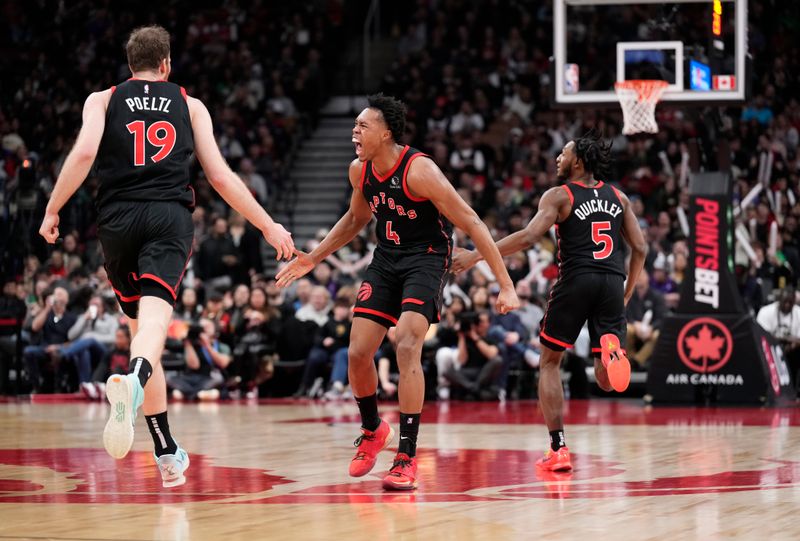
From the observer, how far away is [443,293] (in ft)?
30.4

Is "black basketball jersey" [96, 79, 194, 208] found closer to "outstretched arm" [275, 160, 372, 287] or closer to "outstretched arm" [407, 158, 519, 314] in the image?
"outstretched arm" [275, 160, 372, 287]

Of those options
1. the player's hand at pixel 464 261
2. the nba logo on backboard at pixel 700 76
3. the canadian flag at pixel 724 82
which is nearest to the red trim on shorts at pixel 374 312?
the player's hand at pixel 464 261

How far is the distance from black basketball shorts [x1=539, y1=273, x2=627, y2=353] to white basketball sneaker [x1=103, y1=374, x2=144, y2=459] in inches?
123

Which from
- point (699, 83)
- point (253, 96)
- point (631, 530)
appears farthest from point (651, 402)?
point (253, 96)

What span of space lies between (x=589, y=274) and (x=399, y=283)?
1543mm

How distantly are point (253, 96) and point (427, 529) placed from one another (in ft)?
62.7

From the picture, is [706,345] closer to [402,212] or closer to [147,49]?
[402,212]

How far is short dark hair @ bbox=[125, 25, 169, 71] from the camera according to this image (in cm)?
662

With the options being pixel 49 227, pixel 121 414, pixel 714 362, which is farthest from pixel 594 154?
pixel 714 362

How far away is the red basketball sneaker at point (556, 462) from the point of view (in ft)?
24.8

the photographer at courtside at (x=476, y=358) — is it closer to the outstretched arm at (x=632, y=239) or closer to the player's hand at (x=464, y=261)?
the outstretched arm at (x=632, y=239)

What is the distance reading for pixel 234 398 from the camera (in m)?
16.2

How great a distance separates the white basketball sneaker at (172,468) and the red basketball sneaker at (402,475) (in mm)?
1056

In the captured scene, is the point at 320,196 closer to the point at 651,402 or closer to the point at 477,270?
the point at 477,270
